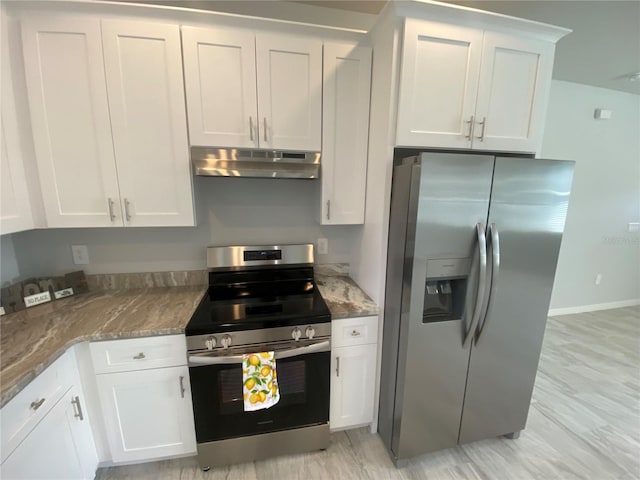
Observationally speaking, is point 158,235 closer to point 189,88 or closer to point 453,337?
point 189,88

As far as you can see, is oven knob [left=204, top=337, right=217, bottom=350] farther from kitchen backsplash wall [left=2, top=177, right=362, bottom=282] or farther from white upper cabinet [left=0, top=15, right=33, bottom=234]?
white upper cabinet [left=0, top=15, right=33, bottom=234]

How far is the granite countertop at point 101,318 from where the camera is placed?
1.12m

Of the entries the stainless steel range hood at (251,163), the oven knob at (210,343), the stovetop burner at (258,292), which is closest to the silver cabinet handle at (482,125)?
the stainless steel range hood at (251,163)

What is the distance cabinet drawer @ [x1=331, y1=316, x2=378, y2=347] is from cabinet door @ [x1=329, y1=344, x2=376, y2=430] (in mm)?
38

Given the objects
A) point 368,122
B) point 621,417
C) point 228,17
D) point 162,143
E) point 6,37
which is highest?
point 228,17

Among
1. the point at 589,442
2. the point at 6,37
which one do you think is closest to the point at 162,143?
the point at 6,37

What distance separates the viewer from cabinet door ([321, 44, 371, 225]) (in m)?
1.62

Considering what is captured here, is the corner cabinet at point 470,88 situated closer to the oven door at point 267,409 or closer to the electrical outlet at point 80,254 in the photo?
the oven door at point 267,409

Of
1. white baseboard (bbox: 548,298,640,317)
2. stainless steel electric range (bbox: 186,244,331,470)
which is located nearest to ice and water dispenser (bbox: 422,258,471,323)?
stainless steel electric range (bbox: 186,244,331,470)

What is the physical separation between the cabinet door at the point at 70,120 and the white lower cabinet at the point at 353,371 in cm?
146

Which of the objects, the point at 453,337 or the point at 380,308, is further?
the point at 380,308

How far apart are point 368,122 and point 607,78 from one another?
3.09 m

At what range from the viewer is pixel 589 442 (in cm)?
181

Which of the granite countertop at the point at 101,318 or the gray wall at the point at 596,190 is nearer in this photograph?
the granite countertop at the point at 101,318
